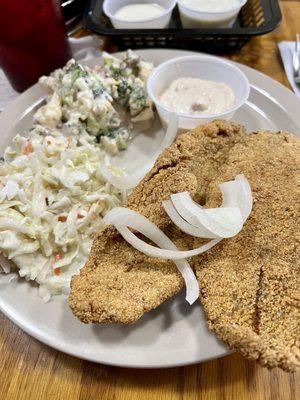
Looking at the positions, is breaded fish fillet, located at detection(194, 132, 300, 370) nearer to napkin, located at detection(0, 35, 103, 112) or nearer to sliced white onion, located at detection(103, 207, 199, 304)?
sliced white onion, located at detection(103, 207, 199, 304)

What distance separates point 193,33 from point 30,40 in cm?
107

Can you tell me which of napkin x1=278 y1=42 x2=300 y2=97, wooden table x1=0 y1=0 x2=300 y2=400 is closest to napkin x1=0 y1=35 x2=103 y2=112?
napkin x1=278 y1=42 x2=300 y2=97

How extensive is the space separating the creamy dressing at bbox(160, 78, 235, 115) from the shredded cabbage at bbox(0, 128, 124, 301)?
564 millimetres

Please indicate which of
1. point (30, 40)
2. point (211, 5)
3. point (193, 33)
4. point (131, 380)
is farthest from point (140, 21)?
→ point (131, 380)

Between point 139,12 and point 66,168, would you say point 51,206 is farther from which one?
point 139,12

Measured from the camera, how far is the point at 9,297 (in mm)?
1616

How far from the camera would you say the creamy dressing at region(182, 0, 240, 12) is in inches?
111

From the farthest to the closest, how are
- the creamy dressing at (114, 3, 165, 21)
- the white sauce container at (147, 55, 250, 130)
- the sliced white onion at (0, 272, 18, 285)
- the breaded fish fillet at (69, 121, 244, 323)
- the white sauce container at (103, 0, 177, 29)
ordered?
the creamy dressing at (114, 3, 165, 21)
the white sauce container at (103, 0, 177, 29)
the white sauce container at (147, 55, 250, 130)
the sliced white onion at (0, 272, 18, 285)
the breaded fish fillet at (69, 121, 244, 323)

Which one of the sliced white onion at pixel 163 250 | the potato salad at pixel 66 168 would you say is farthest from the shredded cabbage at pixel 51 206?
the sliced white onion at pixel 163 250

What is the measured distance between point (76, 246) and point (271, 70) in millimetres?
1927

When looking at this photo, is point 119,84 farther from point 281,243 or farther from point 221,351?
point 221,351

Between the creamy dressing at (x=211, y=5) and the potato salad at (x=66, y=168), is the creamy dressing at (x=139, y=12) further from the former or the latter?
the potato salad at (x=66, y=168)

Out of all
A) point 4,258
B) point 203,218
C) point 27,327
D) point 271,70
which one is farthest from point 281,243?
point 271,70

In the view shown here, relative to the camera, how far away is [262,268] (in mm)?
1489
